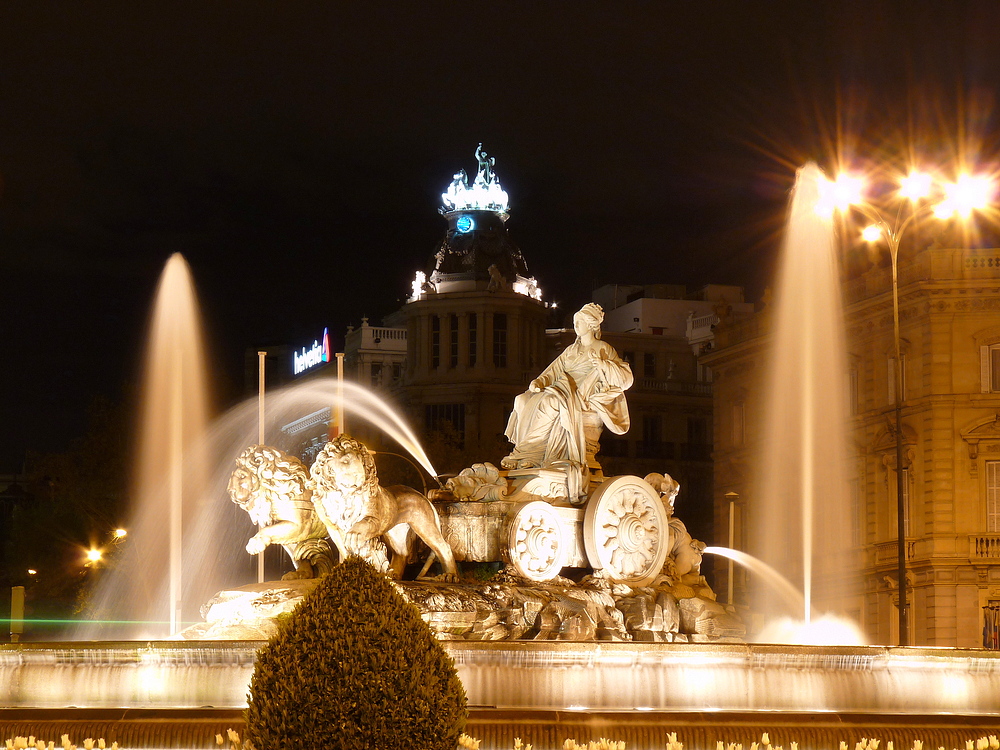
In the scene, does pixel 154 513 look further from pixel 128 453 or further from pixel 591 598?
pixel 591 598

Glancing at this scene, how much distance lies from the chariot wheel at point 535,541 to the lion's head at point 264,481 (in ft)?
6.62

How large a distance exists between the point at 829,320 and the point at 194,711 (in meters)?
22.4

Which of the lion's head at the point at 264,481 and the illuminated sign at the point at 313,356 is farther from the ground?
the illuminated sign at the point at 313,356

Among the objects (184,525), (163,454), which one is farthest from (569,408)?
(163,454)

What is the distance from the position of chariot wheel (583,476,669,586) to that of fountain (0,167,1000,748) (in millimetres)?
3064

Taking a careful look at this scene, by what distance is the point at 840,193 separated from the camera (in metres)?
24.8

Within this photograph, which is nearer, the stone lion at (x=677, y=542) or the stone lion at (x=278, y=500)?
the stone lion at (x=278, y=500)

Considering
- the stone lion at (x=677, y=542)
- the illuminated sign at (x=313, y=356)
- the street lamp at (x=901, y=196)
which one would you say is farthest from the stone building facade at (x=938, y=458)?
the illuminated sign at (x=313, y=356)

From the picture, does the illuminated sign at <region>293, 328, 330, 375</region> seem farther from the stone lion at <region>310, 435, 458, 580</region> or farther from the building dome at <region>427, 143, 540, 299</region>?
the stone lion at <region>310, 435, 458, 580</region>

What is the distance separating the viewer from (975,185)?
25.0m

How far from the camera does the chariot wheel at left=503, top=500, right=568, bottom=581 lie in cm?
1616

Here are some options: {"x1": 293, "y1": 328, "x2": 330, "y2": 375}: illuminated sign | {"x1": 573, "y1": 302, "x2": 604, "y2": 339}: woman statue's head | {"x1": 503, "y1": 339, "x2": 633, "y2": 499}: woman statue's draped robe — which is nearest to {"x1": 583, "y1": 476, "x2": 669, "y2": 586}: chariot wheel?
{"x1": 503, "y1": 339, "x2": 633, "y2": 499}: woman statue's draped robe

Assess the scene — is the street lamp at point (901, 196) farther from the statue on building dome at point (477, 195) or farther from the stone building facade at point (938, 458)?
the statue on building dome at point (477, 195)

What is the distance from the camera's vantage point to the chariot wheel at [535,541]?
1616cm
